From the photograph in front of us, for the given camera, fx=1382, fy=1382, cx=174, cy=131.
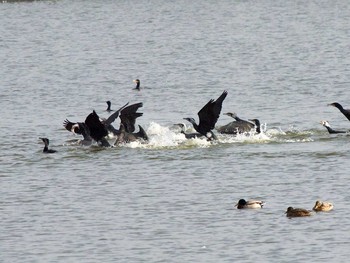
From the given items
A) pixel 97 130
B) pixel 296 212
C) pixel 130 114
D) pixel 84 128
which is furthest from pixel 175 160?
pixel 296 212

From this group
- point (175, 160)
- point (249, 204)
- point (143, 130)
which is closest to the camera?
point (249, 204)

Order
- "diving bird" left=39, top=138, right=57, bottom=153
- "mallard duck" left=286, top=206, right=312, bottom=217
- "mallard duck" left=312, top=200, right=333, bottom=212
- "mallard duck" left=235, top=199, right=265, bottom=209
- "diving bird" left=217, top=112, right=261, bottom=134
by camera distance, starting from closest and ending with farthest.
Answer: "mallard duck" left=286, top=206, right=312, bottom=217
"mallard duck" left=312, top=200, right=333, bottom=212
"mallard duck" left=235, top=199, right=265, bottom=209
"diving bird" left=39, top=138, right=57, bottom=153
"diving bird" left=217, top=112, right=261, bottom=134

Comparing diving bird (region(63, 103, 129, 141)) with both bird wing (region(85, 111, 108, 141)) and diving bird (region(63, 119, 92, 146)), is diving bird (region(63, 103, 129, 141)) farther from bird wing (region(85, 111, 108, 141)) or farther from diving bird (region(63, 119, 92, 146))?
bird wing (region(85, 111, 108, 141))

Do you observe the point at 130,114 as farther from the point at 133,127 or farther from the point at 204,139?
the point at 204,139

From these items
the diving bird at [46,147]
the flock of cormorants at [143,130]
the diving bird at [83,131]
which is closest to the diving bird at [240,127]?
the flock of cormorants at [143,130]

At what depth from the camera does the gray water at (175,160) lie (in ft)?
69.2

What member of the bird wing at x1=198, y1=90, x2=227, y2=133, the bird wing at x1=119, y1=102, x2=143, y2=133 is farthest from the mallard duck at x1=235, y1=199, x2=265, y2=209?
the bird wing at x1=119, y1=102, x2=143, y2=133

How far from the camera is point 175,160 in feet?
92.8

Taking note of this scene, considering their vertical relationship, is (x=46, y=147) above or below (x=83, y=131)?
below

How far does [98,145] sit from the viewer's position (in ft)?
100

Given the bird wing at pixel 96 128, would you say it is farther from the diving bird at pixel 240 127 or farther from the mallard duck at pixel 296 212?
the mallard duck at pixel 296 212

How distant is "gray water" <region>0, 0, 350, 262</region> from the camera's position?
69.2 feet

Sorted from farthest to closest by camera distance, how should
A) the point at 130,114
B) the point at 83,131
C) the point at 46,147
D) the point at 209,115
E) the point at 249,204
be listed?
the point at 130,114 → the point at 83,131 → the point at 209,115 → the point at 46,147 → the point at 249,204

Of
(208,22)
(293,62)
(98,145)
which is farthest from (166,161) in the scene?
(208,22)
